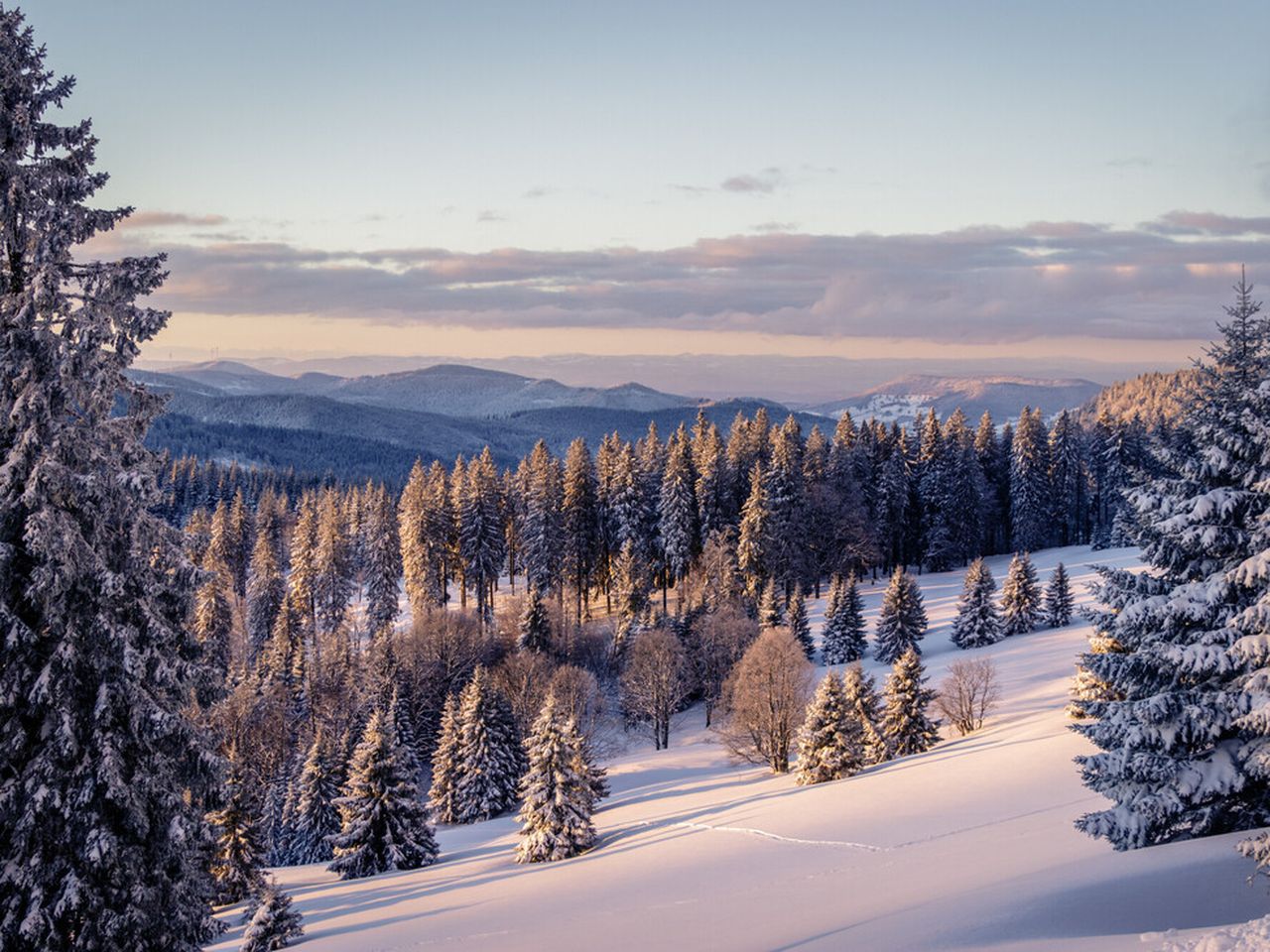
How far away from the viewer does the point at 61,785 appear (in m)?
11.5

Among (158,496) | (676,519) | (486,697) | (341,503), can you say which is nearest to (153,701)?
(158,496)

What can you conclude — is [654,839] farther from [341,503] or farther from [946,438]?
[341,503]

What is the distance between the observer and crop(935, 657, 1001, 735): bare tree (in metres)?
41.9

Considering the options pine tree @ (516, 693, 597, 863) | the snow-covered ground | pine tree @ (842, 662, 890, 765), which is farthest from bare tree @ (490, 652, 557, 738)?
pine tree @ (842, 662, 890, 765)

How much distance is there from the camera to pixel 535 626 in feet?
197

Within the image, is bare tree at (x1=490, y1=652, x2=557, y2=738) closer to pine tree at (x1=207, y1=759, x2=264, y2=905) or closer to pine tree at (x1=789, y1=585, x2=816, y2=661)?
pine tree at (x1=789, y1=585, x2=816, y2=661)

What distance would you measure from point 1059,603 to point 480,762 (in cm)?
3793

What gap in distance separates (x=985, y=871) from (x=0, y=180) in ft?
65.5

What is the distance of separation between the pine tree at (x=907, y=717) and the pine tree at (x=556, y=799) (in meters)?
14.6

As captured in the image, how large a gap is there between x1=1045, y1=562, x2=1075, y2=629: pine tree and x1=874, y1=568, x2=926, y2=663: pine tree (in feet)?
28.0

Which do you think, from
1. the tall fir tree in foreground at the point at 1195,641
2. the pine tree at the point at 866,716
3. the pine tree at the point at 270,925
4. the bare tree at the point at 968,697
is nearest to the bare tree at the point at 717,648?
the bare tree at the point at 968,697

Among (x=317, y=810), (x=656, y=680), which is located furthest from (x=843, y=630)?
(x=317, y=810)

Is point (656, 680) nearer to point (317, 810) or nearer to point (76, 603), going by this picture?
A: point (317, 810)

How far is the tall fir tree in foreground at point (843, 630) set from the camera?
57781 millimetres
